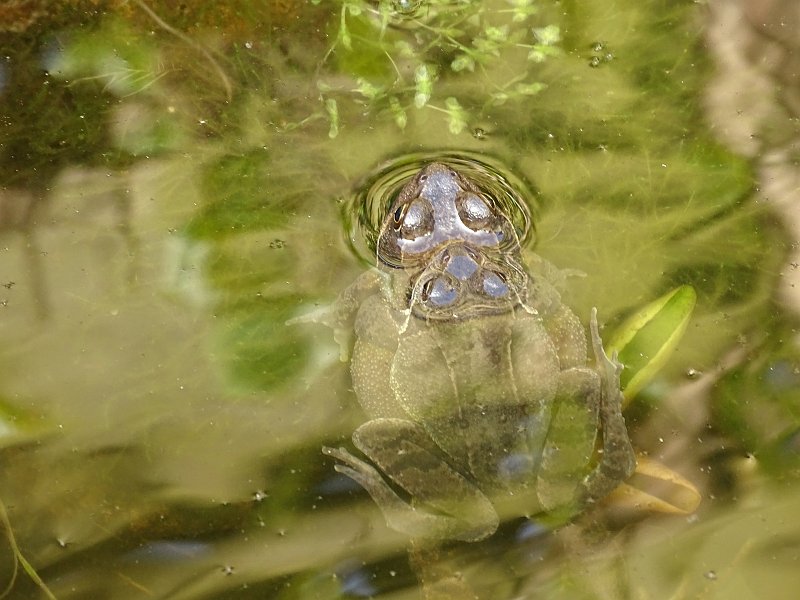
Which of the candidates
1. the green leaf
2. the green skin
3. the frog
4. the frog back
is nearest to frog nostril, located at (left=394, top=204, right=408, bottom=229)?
the frog

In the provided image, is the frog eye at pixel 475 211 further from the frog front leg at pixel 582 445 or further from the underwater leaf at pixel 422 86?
the frog front leg at pixel 582 445

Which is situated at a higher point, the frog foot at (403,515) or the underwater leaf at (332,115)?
the underwater leaf at (332,115)

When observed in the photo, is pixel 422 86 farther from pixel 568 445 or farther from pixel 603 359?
pixel 568 445

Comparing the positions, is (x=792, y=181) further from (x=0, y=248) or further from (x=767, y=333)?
(x=0, y=248)

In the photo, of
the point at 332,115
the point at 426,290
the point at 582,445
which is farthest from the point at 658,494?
the point at 332,115

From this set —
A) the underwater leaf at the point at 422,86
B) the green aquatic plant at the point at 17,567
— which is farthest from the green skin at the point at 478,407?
the green aquatic plant at the point at 17,567

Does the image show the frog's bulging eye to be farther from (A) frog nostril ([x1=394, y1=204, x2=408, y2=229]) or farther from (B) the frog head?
(A) frog nostril ([x1=394, y1=204, x2=408, y2=229])
